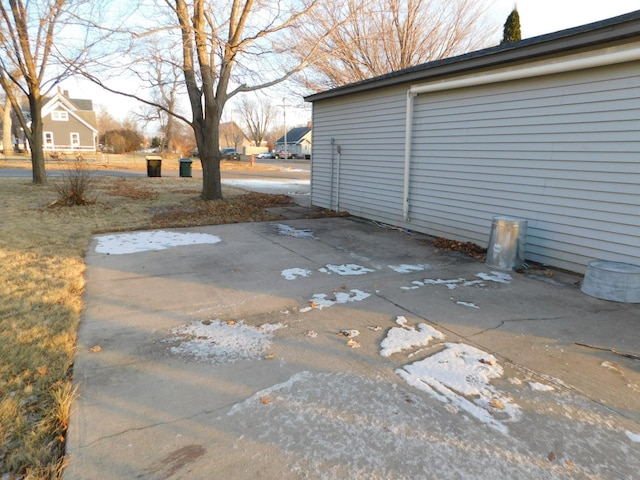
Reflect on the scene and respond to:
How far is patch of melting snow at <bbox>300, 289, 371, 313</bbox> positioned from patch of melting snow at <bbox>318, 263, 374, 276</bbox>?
0.73 metres

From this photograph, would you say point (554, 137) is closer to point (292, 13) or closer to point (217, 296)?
point (217, 296)

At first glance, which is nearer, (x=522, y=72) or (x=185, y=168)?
(x=522, y=72)

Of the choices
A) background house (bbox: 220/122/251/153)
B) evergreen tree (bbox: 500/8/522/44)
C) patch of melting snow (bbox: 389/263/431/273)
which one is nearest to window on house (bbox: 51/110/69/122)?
evergreen tree (bbox: 500/8/522/44)

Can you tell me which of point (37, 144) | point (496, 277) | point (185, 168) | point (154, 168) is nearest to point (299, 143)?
point (185, 168)

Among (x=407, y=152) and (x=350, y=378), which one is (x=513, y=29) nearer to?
(x=407, y=152)

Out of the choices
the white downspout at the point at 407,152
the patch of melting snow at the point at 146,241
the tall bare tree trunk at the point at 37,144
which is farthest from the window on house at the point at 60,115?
the white downspout at the point at 407,152

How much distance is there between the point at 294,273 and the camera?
5.32 metres

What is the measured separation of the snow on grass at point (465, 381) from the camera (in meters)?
2.49

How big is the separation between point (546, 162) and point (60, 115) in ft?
179

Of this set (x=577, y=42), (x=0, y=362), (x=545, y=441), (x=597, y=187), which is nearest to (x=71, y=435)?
(x=0, y=362)

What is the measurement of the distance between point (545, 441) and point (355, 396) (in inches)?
41.7

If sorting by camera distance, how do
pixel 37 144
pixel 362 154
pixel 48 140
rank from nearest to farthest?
Answer: 1. pixel 362 154
2. pixel 37 144
3. pixel 48 140

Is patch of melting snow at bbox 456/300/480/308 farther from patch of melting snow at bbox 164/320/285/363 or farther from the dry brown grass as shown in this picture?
the dry brown grass

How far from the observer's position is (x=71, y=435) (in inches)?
87.9
